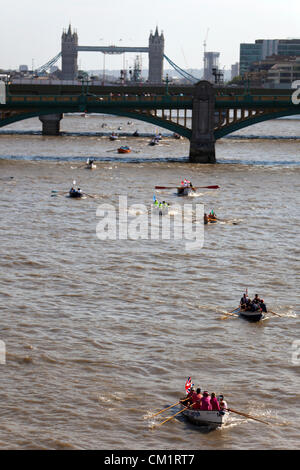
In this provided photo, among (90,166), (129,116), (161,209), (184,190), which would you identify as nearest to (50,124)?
(129,116)

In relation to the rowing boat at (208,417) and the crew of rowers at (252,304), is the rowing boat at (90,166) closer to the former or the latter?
the crew of rowers at (252,304)

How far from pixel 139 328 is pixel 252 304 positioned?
265 inches

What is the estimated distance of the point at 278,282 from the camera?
56781mm

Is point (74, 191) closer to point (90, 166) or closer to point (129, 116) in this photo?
point (90, 166)

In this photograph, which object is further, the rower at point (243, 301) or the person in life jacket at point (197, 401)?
the rower at point (243, 301)

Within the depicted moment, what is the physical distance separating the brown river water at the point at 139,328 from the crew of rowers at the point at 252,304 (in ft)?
2.71

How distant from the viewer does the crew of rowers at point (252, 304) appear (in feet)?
157

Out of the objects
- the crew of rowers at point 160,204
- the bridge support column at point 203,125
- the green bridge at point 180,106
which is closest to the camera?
the crew of rowers at point 160,204

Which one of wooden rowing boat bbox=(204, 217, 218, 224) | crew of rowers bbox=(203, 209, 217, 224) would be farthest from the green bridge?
wooden rowing boat bbox=(204, 217, 218, 224)

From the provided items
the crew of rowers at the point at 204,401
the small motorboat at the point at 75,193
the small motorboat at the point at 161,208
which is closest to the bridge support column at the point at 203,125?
the small motorboat at the point at 75,193

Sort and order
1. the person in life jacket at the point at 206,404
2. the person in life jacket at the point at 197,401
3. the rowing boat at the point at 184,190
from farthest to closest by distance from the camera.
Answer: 1. the rowing boat at the point at 184,190
2. the person in life jacket at the point at 197,401
3. the person in life jacket at the point at 206,404

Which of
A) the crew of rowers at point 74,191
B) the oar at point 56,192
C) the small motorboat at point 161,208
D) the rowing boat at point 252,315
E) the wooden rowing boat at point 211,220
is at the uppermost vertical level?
the crew of rowers at point 74,191
